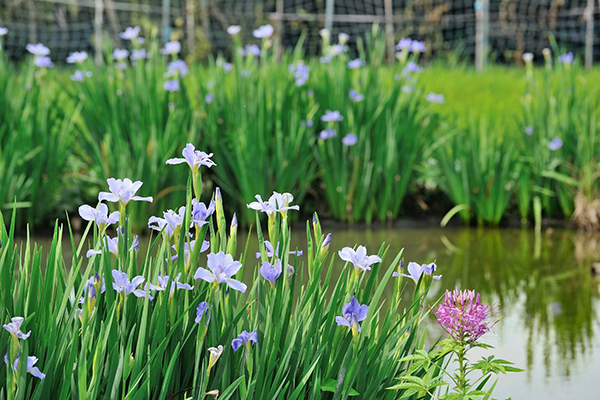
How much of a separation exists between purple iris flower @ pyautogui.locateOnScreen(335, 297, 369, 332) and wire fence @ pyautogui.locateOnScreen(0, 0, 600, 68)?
1098 centimetres

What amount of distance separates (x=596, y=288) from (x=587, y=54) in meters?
11.5

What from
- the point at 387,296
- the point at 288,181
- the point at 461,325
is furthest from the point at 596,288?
the point at 461,325

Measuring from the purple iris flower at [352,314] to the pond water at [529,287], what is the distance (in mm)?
377

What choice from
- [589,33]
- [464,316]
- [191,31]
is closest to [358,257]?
[464,316]

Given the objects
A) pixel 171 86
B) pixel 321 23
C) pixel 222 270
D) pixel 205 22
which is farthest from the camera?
pixel 321 23

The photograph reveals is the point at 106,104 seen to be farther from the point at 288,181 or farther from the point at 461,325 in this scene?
the point at 461,325

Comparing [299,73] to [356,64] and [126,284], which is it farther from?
[126,284]

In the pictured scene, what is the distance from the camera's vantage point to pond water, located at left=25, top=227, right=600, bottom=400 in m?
2.03

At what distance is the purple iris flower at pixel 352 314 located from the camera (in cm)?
120

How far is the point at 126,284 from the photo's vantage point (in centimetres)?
119

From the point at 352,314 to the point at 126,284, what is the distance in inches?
14.8

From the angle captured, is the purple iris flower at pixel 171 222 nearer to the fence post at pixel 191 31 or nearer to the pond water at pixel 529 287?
the pond water at pixel 529 287

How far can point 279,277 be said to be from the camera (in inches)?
50.0

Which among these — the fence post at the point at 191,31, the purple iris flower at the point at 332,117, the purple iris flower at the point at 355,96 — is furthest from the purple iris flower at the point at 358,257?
the fence post at the point at 191,31
